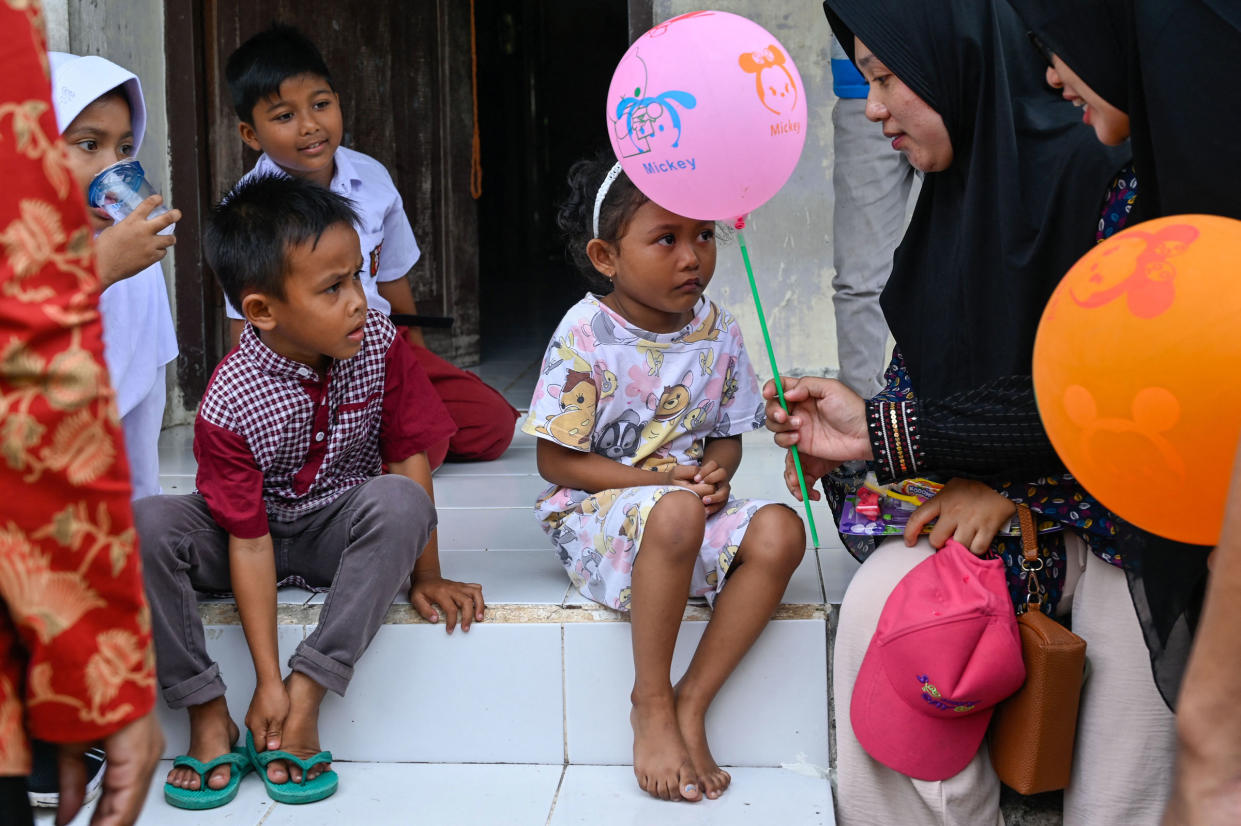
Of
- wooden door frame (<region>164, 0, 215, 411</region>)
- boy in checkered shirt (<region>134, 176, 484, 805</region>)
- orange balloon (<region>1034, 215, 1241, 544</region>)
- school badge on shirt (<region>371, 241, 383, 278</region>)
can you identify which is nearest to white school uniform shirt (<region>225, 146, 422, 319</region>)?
school badge on shirt (<region>371, 241, 383, 278</region>)

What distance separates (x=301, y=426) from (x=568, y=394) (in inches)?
20.3

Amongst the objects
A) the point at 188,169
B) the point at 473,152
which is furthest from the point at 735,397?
the point at 473,152

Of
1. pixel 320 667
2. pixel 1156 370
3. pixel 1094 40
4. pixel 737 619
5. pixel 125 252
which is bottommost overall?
pixel 320 667

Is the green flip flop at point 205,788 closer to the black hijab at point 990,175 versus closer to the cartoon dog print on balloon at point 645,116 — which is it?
the cartoon dog print on balloon at point 645,116

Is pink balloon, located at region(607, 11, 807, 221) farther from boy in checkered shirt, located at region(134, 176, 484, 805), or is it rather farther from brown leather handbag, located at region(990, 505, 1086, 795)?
brown leather handbag, located at region(990, 505, 1086, 795)

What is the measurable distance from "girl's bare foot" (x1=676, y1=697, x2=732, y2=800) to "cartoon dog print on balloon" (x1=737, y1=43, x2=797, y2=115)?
107 cm

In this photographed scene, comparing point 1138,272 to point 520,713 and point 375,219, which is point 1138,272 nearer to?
point 520,713

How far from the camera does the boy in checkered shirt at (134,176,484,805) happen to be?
6.98ft

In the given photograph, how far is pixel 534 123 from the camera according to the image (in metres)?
11.1

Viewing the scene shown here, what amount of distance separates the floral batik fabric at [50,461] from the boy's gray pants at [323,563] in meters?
1.20

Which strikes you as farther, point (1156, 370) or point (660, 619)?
point (660, 619)

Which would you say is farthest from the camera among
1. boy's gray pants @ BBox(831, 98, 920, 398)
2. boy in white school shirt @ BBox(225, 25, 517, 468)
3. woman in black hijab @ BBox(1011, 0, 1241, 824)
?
boy's gray pants @ BBox(831, 98, 920, 398)

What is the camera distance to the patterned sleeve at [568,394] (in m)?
2.24

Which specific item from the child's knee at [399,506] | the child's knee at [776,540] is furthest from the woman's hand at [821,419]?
the child's knee at [399,506]
